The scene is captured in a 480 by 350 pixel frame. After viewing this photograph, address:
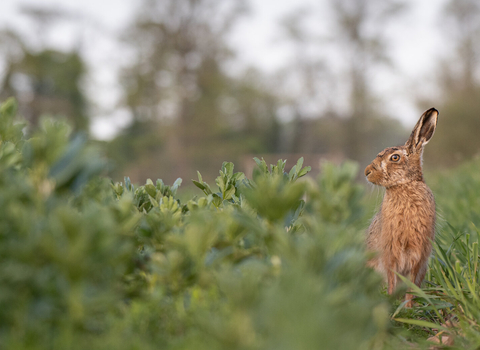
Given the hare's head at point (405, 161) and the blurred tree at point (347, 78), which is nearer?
the hare's head at point (405, 161)

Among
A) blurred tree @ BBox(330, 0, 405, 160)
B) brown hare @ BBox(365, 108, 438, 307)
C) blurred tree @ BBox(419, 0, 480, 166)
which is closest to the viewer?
brown hare @ BBox(365, 108, 438, 307)

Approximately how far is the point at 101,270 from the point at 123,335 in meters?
0.19

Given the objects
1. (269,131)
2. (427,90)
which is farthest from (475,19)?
(269,131)

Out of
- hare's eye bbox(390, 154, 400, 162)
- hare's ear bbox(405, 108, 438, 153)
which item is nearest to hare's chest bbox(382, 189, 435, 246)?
hare's eye bbox(390, 154, 400, 162)

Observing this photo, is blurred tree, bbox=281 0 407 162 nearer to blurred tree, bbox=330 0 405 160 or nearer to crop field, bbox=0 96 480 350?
blurred tree, bbox=330 0 405 160

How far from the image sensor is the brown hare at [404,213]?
3.01m

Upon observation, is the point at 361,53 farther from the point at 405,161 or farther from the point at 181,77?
the point at 405,161

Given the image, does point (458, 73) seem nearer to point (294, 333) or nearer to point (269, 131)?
point (269, 131)

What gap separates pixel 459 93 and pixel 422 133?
786 inches

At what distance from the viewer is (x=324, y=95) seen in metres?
28.5

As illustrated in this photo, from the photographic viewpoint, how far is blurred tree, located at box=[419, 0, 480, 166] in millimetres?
18750

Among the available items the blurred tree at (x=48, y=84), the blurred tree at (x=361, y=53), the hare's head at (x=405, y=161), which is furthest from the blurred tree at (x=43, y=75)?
the hare's head at (x=405, y=161)

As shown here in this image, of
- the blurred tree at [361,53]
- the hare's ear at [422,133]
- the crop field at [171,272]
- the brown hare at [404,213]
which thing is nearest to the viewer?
the crop field at [171,272]

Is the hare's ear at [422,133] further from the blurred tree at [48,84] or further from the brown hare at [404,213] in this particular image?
the blurred tree at [48,84]
